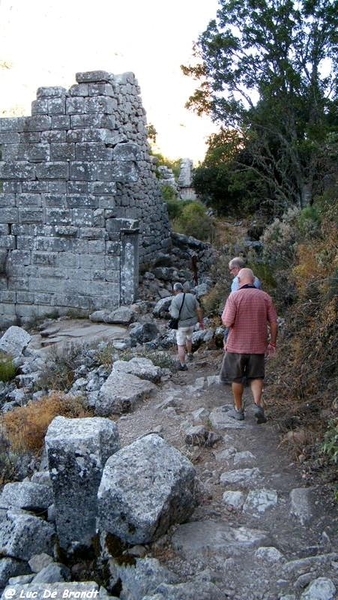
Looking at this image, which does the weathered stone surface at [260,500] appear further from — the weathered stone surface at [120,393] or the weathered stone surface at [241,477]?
the weathered stone surface at [120,393]

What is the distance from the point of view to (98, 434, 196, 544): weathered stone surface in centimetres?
366

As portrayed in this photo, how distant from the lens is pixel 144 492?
3729 mm

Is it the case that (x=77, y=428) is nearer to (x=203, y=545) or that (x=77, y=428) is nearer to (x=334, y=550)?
(x=203, y=545)

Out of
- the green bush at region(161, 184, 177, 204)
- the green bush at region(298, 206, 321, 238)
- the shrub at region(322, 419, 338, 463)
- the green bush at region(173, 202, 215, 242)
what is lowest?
the shrub at region(322, 419, 338, 463)

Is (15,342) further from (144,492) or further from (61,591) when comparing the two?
(61,591)

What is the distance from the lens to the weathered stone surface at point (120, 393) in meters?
6.39

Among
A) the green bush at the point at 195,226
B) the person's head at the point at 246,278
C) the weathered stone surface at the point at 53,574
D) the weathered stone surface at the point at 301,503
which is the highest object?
the green bush at the point at 195,226

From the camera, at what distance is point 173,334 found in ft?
31.0

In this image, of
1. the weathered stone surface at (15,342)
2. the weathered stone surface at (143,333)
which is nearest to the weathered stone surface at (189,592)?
the weathered stone surface at (143,333)

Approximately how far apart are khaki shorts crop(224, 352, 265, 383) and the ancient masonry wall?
18.0ft

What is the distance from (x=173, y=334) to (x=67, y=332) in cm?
219

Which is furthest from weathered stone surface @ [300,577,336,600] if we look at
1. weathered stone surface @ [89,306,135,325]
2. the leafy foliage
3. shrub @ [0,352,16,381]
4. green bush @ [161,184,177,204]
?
green bush @ [161,184,177,204]

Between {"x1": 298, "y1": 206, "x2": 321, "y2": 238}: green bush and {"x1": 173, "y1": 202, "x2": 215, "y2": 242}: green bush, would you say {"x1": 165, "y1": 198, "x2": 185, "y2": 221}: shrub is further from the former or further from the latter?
{"x1": 298, "y1": 206, "x2": 321, "y2": 238}: green bush

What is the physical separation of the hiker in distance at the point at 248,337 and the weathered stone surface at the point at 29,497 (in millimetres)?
2092
